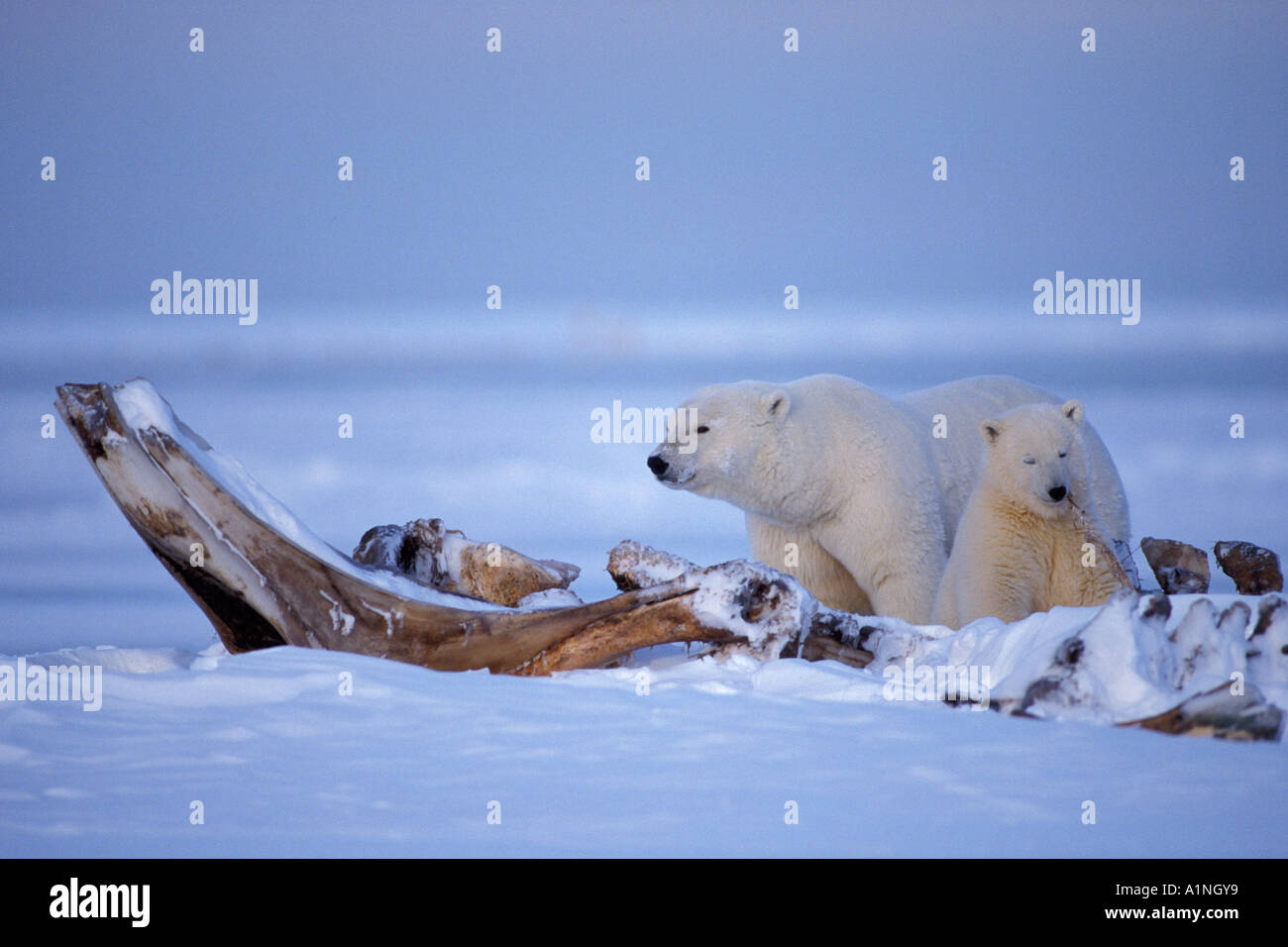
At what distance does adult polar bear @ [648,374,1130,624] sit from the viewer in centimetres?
713

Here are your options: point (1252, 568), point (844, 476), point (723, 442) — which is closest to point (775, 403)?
point (723, 442)

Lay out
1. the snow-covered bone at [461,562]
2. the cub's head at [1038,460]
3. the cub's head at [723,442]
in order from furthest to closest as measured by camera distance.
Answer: the cub's head at [723,442] → the snow-covered bone at [461,562] → the cub's head at [1038,460]

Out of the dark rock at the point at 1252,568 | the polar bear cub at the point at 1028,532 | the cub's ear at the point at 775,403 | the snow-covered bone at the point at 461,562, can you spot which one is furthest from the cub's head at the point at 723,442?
the dark rock at the point at 1252,568

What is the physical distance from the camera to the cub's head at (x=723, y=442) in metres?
7.07

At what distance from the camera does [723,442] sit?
7.09 metres

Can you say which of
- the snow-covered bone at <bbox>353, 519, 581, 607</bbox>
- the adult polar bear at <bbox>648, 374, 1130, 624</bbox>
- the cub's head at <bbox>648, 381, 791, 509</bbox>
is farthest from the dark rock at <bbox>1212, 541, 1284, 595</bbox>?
the snow-covered bone at <bbox>353, 519, 581, 607</bbox>

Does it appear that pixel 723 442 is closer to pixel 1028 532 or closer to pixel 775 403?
pixel 775 403

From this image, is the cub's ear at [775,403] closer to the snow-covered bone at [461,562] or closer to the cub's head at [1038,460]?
the cub's head at [1038,460]

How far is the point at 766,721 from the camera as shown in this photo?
3887 mm

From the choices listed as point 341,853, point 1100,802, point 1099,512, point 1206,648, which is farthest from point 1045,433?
point 341,853

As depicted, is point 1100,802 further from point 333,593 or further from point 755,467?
point 755,467

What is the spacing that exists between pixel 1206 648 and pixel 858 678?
112cm

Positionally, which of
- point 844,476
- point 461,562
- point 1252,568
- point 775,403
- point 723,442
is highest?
point 775,403

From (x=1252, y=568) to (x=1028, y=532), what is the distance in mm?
1774
